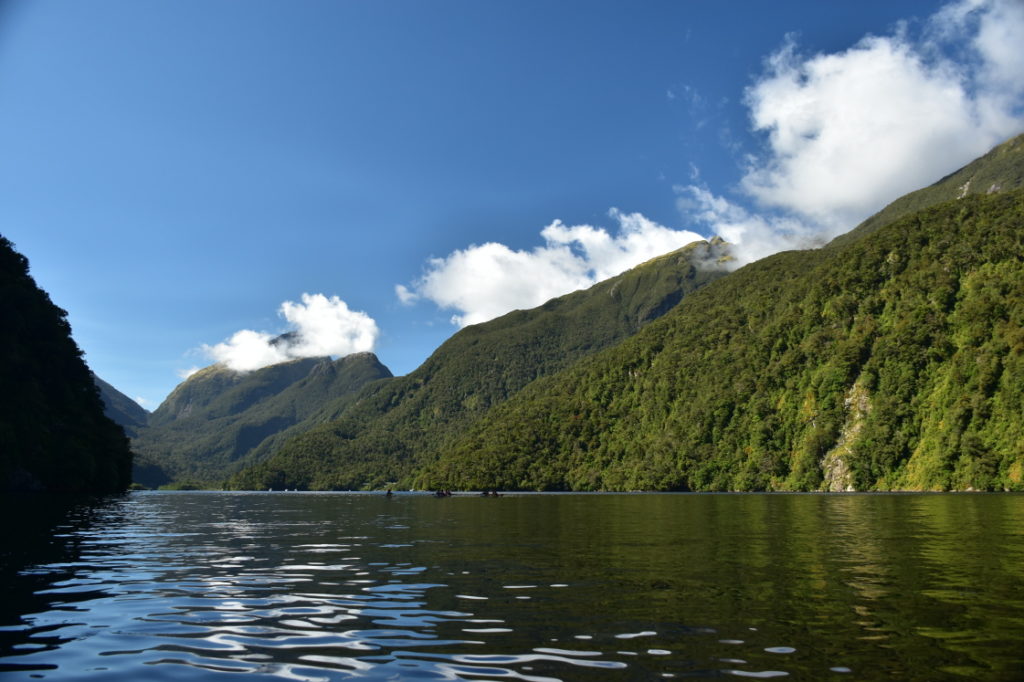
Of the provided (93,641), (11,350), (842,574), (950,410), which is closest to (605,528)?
(842,574)

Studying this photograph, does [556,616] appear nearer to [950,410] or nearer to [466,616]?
[466,616]

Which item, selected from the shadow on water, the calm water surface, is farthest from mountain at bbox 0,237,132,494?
the calm water surface

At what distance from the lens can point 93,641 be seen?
17.4m

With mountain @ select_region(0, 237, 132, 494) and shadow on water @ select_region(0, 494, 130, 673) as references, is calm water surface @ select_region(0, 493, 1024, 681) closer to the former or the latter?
shadow on water @ select_region(0, 494, 130, 673)

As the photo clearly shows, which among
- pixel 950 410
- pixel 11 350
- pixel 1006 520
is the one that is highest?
pixel 11 350

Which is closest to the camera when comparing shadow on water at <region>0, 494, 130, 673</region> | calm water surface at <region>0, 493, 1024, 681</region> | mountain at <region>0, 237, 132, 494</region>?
calm water surface at <region>0, 493, 1024, 681</region>

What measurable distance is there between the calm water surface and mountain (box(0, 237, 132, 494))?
360 ft

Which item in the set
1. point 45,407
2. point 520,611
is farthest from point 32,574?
point 45,407

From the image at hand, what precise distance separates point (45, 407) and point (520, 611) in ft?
519

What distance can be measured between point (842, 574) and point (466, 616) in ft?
54.5

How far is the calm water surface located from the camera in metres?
14.9

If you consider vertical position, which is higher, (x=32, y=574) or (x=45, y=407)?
(x=45, y=407)

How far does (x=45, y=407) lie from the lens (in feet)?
474

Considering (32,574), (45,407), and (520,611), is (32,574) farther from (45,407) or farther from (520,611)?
(45,407)
